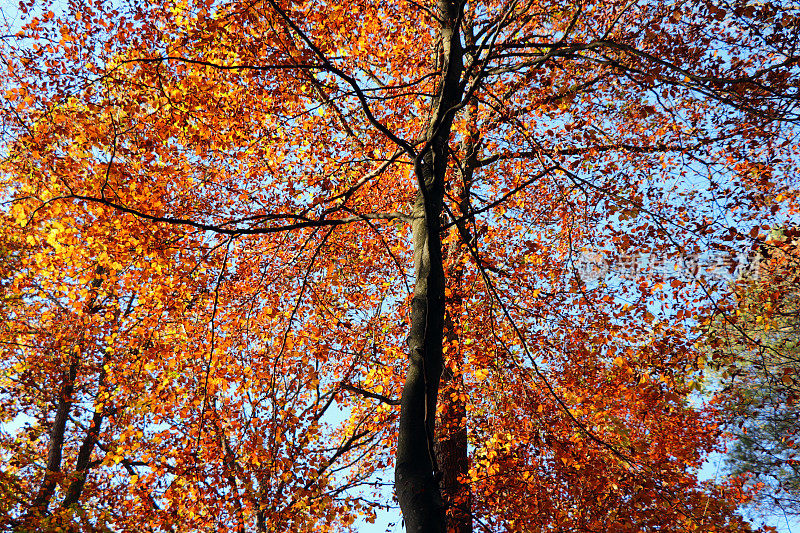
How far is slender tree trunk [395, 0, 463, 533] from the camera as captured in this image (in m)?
3.27

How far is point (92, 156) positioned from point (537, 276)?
11.9 metres

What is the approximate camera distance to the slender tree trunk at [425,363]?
3.27 meters

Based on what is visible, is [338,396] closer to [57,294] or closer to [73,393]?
[73,393]

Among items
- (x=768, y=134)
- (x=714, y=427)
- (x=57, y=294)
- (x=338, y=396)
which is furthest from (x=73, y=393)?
(x=714, y=427)

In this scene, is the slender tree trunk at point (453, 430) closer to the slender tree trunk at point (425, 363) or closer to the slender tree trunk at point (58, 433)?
the slender tree trunk at point (425, 363)

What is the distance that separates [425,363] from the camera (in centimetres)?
379

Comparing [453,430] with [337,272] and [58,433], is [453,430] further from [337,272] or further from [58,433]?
[58,433]

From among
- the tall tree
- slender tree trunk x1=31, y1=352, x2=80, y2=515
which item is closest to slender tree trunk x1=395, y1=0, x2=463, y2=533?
the tall tree

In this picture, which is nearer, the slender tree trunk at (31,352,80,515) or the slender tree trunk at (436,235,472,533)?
the slender tree trunk at (436,235,472,533)

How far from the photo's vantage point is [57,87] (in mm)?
6617

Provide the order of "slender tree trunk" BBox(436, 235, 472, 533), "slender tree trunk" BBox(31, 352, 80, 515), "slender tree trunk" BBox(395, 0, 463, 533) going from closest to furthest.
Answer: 1. "slender tree trunk" BBox(395, 0, 463, 533)
2. "slender tree trunk" BBox(436, 235, 472, 533)
3. "slender tree trunk" BBox(31, 352, 80, 515)

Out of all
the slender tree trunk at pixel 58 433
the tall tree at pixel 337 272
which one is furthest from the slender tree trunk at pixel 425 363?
the slender tree trunk at pixel 58 433

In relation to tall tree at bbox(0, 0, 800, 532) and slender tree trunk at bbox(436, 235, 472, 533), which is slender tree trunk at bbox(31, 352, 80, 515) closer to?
tall tree at bbox(0, 0, 800, 532)

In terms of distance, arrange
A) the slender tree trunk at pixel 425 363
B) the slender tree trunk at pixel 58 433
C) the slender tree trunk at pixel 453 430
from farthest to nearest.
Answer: the slender tree trunk at pixel 58 433 → the slender tree trunk at pixel 453 430 → the slender tree trunk at pixel 425 363
